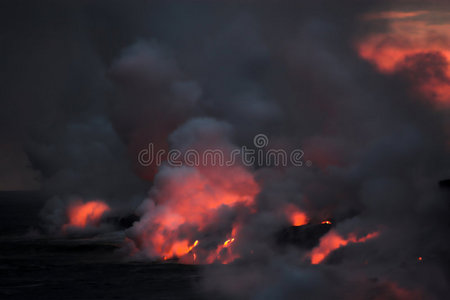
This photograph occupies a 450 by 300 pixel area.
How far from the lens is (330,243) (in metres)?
79.5

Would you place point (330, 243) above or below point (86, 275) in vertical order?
above

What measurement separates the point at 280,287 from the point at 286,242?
84.7 ft

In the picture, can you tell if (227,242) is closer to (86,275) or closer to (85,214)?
(86,275)

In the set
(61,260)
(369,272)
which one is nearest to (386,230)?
(369,272)

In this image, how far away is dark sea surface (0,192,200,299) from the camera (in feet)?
230

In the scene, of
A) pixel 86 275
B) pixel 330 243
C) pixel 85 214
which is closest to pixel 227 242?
pixel 330 243

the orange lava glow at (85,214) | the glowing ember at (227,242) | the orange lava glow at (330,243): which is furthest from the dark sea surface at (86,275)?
the orange lava glow at (85,214)

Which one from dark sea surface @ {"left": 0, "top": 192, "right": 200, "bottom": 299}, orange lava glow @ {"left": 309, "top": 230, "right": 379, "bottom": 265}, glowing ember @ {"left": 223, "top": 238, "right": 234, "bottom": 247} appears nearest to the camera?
dark sea surface @ {"left": 0, "top": 192, "right": 200, "bottom": 299}

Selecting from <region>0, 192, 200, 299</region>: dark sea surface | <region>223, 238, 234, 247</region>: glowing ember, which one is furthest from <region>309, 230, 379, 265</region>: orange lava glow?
<region>0, 192, 200, 299</region>: dark sea surface

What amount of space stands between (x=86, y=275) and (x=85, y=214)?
7602cm

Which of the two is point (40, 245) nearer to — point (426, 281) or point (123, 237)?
point (123, 237)

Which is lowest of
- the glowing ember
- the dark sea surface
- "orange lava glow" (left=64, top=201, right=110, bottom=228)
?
the dark sea surface

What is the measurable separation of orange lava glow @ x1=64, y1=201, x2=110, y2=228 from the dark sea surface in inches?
1478

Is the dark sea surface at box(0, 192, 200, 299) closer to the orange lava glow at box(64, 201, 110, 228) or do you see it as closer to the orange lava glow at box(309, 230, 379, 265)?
the orange lava glow at box(309, 230, 379, 265)
